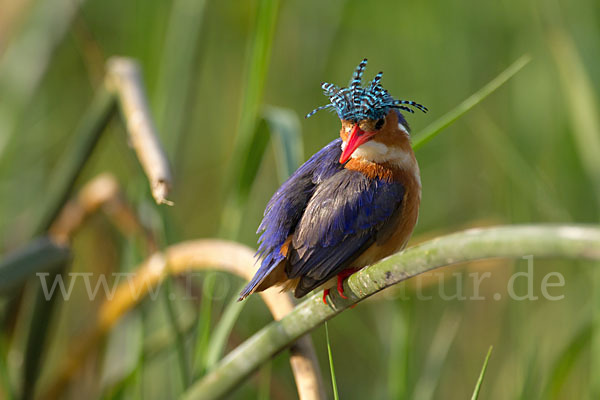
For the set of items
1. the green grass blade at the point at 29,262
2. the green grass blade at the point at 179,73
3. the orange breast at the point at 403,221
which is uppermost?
the green grass blade at the point at 179,73

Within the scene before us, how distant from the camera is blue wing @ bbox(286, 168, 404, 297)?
132cm

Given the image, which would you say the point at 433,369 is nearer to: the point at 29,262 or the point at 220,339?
the point at 220,339

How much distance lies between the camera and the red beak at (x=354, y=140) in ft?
3.89

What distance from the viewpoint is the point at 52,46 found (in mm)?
2979

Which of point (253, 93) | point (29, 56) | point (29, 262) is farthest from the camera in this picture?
point (29, 56)

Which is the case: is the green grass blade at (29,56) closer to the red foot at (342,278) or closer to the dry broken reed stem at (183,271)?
the dry broken reed stem at (183,271)

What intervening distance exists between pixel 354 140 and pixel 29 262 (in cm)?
101

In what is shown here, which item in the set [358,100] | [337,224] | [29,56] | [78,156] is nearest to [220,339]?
[337,224]

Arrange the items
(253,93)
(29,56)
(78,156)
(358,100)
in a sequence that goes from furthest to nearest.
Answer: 1. (29,56)
2. (78,156)
3. (253,93)
4. (358,100)

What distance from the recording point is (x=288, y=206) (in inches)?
51.8

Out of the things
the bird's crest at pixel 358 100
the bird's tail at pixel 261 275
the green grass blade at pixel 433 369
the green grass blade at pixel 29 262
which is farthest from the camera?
the green grass blade at pixel 433 369

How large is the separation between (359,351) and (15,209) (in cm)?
167

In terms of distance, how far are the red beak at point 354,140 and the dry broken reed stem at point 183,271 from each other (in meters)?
0.38

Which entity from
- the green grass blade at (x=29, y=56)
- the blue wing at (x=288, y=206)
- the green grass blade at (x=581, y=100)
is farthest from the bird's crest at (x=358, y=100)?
the green grass blade at (x=29, y=56)
